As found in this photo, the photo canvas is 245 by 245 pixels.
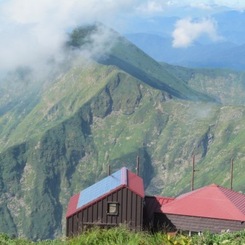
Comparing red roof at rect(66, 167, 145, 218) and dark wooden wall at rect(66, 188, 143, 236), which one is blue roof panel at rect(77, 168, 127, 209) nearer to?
red roof at rect(66, 167, 145, 218)

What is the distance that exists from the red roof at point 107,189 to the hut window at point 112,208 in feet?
2.68

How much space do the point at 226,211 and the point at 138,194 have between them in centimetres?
675

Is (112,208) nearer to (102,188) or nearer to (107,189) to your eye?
(107,189)

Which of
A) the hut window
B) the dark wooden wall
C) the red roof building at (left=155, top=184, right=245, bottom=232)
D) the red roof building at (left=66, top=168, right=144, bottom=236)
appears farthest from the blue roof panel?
the red roof building at (left=155, top=184, right=245, bottom=232)

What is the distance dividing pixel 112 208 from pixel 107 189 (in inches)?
64.8

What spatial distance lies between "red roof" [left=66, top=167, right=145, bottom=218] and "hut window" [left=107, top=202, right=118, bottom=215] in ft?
2.68

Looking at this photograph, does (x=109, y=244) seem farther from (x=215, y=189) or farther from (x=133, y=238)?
(x=215, y=189)

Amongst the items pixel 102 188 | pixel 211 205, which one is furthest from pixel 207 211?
pixel 102 188

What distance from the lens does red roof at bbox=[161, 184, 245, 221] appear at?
139 ft

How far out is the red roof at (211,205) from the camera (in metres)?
42.2

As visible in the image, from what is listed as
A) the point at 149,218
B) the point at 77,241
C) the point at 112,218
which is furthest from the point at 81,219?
the point at 77,241

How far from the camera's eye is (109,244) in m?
A: 14.2

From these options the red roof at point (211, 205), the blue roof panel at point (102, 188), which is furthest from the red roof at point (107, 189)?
the red roof at point (211, 205)

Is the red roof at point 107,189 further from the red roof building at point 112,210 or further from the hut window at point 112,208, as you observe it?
the hut window at point 112,208
